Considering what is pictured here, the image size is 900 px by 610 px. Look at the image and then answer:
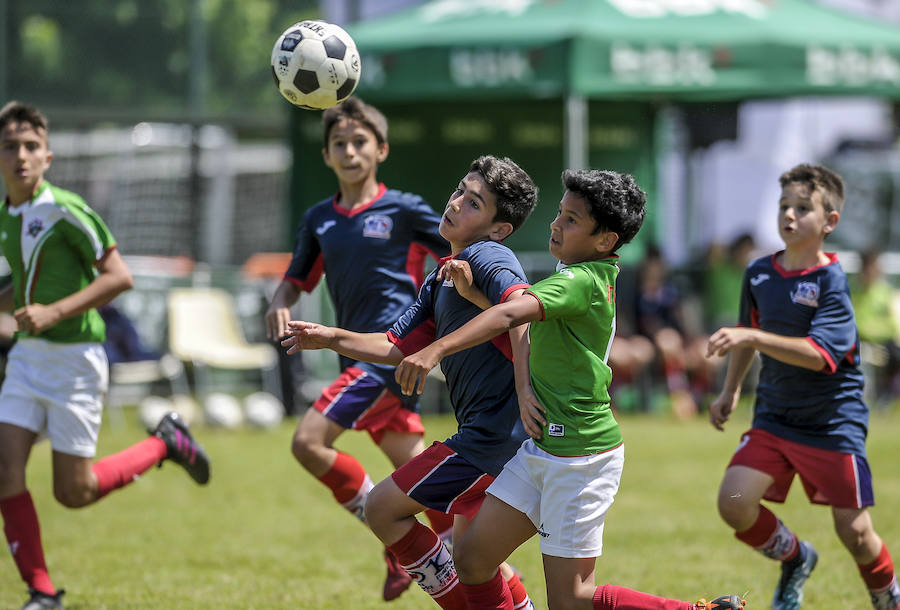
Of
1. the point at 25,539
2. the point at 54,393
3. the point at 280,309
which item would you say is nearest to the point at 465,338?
the point at 280,309

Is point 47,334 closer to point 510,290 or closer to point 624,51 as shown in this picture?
point 510,290

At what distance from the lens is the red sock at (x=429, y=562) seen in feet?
13.0

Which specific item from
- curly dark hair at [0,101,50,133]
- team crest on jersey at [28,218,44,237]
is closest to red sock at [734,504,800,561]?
team crest on jersey at [28,218,44,237]

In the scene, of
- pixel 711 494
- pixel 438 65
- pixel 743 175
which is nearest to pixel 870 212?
pixel 743 175

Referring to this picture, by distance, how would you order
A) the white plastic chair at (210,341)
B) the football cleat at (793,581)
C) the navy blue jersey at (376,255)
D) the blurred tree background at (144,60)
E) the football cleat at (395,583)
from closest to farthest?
the football cleat at (793,581), the football cleat at (395,583), the navy blue jersey at (376,255), the white plastic chair at (210,341), the blurred tree background at (144,60)

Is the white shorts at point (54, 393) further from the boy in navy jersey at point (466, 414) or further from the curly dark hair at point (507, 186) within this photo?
the curly dark hair at point (507, 186)

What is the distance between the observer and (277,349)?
11562 mm

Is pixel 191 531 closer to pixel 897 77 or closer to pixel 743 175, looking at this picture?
pixel 897 77

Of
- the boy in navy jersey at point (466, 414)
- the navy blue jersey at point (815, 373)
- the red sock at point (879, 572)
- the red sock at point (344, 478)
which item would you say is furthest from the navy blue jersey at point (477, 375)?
the red sock at point (879, 572)

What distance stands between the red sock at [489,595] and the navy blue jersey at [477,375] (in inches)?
13.8

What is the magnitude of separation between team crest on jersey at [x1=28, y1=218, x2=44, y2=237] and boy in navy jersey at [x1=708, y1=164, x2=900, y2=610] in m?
2.87

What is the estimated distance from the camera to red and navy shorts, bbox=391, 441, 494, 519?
155 inches

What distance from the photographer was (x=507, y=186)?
12.9 feet

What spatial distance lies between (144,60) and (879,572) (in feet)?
35.0
